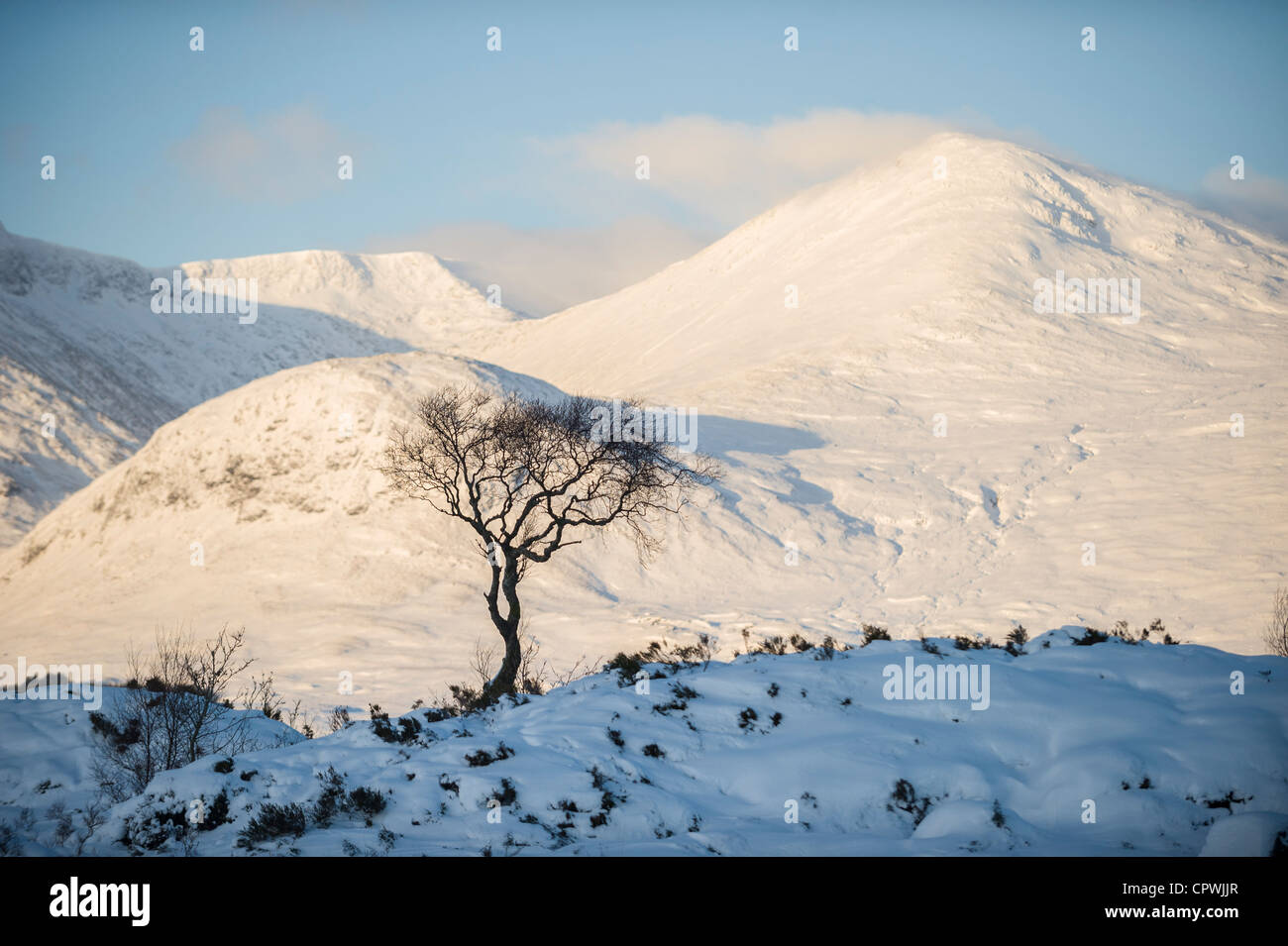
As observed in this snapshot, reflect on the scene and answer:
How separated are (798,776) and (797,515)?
1076 inches

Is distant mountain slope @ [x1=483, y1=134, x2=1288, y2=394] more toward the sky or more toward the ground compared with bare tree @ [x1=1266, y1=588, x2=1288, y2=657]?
more toward the sky

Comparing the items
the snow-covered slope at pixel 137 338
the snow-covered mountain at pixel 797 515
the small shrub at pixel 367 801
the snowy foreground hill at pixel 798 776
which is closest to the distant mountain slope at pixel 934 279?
the snow-covered mountain at pixel 797 515

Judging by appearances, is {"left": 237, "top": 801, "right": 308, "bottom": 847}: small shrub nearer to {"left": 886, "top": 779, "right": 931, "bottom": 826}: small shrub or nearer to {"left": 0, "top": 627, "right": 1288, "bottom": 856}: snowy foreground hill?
{"left": 0, "top": 627, "right": 1288, "bottom": 856}: snowy foreground hill

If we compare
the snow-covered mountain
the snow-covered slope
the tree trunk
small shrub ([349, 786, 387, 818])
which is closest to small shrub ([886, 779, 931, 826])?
small shrub ([349, 786, 387, 818])

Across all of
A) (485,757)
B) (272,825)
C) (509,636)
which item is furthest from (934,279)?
(272,825)

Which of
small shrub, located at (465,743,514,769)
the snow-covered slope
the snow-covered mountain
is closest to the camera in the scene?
small shrub, located at (465,743,514,769)

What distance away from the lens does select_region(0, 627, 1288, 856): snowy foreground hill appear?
308 inches

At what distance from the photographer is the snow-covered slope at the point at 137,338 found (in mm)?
75562

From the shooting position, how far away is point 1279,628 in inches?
808

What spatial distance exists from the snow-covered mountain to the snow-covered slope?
3562 cm

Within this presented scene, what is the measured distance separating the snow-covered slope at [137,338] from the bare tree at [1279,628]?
233 feet

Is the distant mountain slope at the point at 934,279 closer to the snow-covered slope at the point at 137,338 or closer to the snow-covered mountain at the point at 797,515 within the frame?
Result: the snow-covered mountain at the point at 797,515

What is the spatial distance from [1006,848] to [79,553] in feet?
134
